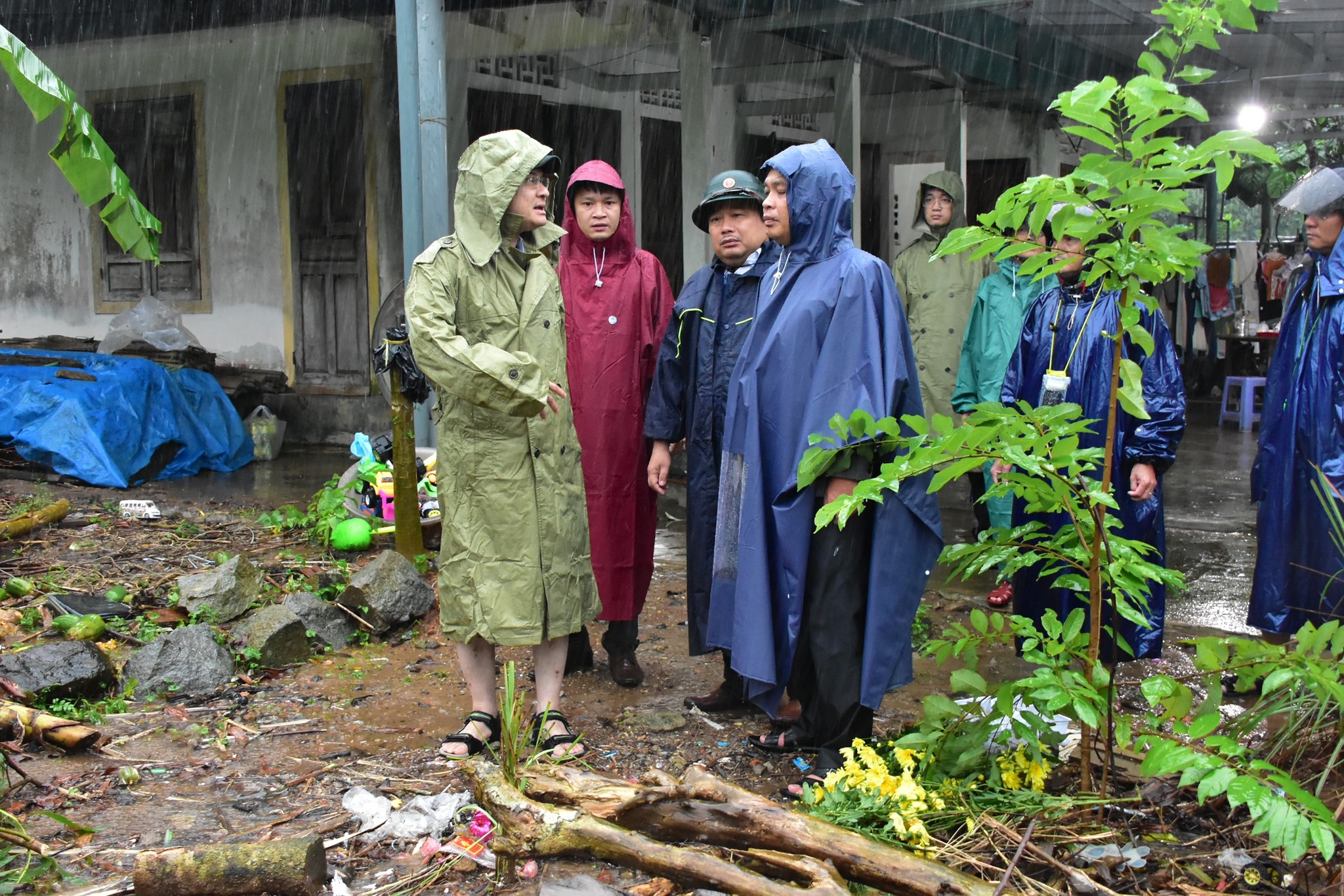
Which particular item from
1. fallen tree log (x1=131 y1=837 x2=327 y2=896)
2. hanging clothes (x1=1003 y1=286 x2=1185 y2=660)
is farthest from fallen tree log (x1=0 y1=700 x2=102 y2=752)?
hanging clothes (x1=1003 y1=286 x2=1185 y2=660)

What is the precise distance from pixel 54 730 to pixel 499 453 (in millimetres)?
1766

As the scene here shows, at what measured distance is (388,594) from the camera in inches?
210

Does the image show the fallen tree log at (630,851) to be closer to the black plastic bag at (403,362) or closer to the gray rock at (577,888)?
the gray rock at (577,888)

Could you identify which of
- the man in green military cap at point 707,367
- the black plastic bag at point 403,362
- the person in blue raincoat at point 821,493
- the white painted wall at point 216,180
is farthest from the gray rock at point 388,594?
the white painted wall at point 216,180

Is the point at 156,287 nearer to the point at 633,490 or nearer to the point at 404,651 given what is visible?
the point at 404,651

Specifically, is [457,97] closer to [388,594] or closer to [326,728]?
[388,594]

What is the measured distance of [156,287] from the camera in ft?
35.7

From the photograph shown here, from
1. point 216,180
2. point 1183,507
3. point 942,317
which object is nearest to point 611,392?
point 942,317

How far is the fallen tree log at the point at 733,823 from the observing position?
2.66 m

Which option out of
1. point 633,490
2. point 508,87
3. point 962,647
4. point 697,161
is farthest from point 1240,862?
point 508,87

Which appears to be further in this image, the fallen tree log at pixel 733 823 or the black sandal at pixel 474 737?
the black sandal at pixel 474 737

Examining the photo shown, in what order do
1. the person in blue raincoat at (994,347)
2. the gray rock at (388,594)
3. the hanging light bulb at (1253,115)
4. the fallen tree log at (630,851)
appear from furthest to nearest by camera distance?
the hanging light bulb at (1253,115)
the person in blue raincoat at (994,347)
the gray rock at (388,594)
the fallen tree log at (630,851)

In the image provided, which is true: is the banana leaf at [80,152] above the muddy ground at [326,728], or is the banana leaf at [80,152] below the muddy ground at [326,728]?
above

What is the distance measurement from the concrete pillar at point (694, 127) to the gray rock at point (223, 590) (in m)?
4.56
